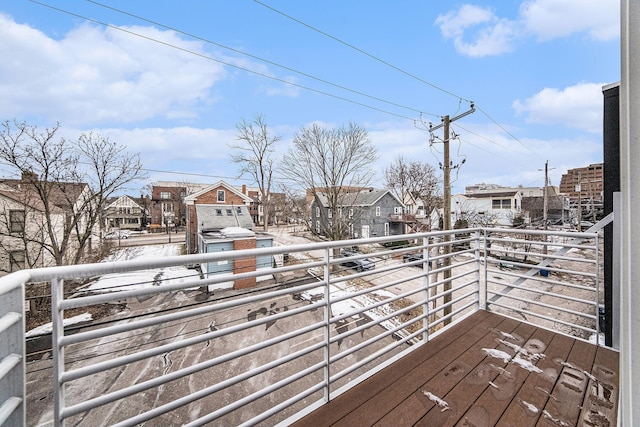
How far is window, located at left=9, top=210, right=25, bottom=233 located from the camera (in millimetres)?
9058

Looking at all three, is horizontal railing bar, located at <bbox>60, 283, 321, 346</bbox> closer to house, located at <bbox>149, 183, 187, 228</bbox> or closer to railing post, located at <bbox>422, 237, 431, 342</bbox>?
railing post, located at <bbox>422, 237, 431, 342</bbox>

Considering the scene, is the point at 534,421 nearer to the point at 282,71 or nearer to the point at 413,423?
the point at 413,423

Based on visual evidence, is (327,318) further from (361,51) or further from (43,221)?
(43,221)

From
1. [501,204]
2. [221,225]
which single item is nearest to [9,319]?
[221,225]

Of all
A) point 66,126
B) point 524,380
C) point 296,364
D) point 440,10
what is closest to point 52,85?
point 66,126

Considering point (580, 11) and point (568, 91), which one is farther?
point (568, 91)

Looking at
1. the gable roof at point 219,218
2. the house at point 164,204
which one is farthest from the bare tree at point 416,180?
the house at point 164,204

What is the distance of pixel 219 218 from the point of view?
54.9 feet

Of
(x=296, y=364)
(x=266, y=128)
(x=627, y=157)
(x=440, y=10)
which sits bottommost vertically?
(x=296, y=364)

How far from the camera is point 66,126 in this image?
903 cm

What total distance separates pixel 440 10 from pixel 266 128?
1608 centimetres

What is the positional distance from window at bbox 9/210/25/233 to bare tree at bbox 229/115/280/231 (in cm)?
1310

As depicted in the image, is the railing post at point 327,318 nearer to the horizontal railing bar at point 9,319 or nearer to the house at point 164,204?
the horizontal railing bar at point 9,319

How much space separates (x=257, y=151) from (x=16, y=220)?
14.8 metres
